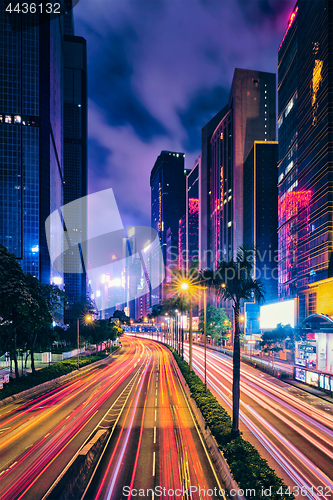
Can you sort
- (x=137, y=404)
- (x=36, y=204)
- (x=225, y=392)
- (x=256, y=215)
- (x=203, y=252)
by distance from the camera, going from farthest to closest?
(x=203, y=252), (x=256, y=215), (x=36, y=204), (x=225, y=392), (x=137, y=404)

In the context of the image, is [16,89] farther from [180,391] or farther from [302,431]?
[302,431]

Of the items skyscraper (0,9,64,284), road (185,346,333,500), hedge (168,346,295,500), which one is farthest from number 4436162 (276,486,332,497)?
skyscraper (0,9,64,284)

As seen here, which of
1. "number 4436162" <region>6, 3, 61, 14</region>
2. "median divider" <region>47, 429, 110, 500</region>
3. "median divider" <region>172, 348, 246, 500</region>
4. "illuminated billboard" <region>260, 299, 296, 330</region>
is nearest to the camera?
"median divider" <region>172, 348, 246, 500</region>

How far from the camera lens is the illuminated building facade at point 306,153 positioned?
6631 centimetres

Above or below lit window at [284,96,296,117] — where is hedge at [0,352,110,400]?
below

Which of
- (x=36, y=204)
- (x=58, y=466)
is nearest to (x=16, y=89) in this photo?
(x=36, y=204)

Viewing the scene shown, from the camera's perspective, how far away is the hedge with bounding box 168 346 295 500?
42.2 feet

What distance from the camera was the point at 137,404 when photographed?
30.4m

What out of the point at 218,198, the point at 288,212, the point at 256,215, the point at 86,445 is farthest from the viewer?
the point at 218,198

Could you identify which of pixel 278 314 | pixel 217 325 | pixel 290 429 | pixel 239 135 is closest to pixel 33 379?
pixel 290 429

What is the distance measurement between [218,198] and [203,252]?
126ft

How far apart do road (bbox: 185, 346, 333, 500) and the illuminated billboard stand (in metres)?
36.7

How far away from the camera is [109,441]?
20.7m

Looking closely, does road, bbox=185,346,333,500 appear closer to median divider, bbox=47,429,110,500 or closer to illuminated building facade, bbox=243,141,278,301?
median divider, bbox=47,429,110,500
